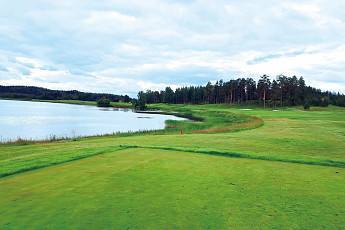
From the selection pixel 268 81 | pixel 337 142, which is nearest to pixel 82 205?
pixel 337 142

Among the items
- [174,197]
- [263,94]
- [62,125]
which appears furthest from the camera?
[263,94]

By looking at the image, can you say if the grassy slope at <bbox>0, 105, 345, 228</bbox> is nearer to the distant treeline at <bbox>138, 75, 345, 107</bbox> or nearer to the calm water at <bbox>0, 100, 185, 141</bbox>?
the calm water at <bbox>0, 100, 185, 141</bbox>

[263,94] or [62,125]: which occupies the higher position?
[263,94]

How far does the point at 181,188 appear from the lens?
6.93m

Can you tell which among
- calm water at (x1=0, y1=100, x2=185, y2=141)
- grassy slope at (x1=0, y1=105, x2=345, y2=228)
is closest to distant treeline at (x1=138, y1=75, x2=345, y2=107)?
calm water at (x1=0, y1=100, x2=185, y2=141)

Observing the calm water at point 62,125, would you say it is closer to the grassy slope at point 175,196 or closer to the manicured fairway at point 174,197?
the grassy slope at point 175,196

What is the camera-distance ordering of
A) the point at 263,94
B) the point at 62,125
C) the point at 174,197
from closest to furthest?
the point at 174,197 → the point at 62,125 → the point at 263,94

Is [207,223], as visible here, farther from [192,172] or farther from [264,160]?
[264,160]

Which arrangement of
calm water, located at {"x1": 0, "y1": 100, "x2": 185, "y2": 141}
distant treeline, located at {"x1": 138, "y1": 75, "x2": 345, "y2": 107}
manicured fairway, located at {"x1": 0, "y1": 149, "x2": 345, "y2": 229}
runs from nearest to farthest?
manicured fairway, located at {"x1": 0, "y1": 149, "x2": 345, "y2": 229}, calm water, located at {"x1": 0, "y1": 100, "x2": 185, "y2": 141}, distant treeline, located at {"x1": 138, "y1": 75, "x2": 345, "y2": 107}

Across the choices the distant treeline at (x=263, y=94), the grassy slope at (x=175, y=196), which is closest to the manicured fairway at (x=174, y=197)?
the grassy slope at (x=175, y=196)

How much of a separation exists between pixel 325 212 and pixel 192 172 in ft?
14.7

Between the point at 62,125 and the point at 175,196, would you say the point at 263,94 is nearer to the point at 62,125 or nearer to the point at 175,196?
the point at 62,125

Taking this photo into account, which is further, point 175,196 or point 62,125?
point 62,125

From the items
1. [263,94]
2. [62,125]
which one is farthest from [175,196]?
[263,94]
